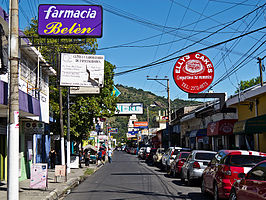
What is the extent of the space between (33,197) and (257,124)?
494 inches

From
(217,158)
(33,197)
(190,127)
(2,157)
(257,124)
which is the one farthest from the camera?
(190,127)

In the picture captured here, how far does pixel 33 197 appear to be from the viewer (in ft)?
44.7

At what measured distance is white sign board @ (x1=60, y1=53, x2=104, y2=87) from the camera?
643 inches

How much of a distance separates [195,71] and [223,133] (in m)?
9.47

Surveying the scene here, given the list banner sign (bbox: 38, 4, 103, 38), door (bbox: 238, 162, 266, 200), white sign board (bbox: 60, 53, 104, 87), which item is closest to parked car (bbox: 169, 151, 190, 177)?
white sign board (bbox: 60, 53, 104, 87)

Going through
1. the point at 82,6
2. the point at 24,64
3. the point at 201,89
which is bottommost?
the point at 201,89

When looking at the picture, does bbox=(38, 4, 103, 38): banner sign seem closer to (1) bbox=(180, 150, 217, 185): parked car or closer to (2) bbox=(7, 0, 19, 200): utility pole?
(2) bbox=(7, 0, 19, 200): utility pole

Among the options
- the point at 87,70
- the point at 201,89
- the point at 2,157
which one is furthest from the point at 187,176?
the point at 2,157

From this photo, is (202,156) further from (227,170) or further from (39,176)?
(39,176)

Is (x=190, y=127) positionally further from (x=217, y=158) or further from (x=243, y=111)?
(x=217, y=158)

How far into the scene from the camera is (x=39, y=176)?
1559 cm

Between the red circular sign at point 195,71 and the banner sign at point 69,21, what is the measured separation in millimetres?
6875

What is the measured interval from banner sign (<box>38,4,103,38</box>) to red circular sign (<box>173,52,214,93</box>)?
22.6 feet

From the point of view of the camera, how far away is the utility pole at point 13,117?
1058 centimetres
